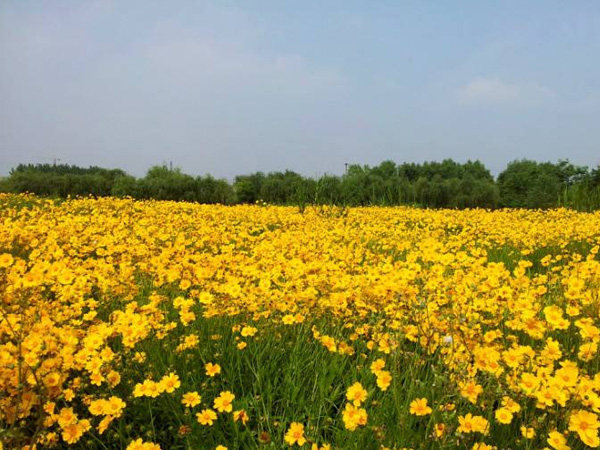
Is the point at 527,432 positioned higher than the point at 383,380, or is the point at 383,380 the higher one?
the point at 383,380

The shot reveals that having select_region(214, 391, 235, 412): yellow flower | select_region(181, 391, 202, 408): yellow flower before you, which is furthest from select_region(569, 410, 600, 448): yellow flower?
select_region(181, 391, 202, 408): yellow flower

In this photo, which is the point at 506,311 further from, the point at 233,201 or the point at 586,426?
the point at 233,201

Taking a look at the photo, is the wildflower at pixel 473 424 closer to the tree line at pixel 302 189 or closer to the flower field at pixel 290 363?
the flower field at pixel 290 363

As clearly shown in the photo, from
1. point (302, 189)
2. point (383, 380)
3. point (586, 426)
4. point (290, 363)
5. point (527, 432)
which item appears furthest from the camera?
Result: point (302, 189)

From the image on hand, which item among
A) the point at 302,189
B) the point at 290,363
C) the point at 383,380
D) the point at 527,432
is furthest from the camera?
the point at 302,189

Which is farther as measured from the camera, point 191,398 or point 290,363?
point 290,363

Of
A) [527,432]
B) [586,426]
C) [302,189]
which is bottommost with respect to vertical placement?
[527,432]

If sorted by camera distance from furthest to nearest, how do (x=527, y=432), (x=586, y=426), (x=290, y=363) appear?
1. (x=290, y=363)
2. (x=527, y=432)
3. (x=586, y=426)

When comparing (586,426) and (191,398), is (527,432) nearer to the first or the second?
(586,426)

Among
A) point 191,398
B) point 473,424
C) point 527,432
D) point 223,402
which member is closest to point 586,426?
point 527,432

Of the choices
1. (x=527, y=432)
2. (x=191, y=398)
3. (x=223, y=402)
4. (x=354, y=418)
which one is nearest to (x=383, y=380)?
(x=354, y=418)

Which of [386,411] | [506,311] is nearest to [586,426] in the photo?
[386,411]

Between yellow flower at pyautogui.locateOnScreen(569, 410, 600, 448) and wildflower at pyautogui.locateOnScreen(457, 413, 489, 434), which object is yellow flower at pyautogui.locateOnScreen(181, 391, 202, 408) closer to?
wildflower at pyautogui.locateOnScreen(457, 413, 489, 434)

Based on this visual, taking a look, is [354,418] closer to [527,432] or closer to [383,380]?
[383,380]
